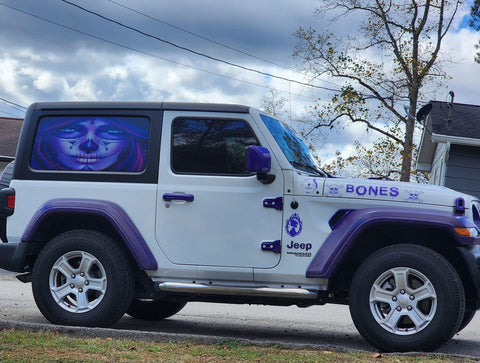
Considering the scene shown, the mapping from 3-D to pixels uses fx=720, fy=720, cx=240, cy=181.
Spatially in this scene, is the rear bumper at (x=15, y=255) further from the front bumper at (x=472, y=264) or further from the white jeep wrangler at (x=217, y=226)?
the front bumper at (x=472, y=264)

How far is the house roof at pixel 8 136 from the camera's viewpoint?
34.1 metres

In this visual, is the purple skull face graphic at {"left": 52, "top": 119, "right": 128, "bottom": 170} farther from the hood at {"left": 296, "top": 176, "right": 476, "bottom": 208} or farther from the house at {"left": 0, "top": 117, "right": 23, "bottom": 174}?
the house at {"left": 0, "top": 117, "right": 23, "bottom": 174}

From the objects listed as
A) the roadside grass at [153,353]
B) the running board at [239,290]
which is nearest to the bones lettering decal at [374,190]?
the running board at [239,290]

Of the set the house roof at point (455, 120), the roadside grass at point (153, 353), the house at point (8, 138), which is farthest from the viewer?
the house at point (8, 138)

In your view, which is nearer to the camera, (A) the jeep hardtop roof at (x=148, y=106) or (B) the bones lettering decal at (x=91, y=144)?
(A) the jeep hardtop roof at (x=148, y=106)

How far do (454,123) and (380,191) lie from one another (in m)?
12.7

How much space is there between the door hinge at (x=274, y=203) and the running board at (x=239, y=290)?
708mm

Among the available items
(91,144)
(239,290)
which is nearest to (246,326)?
(239,290)

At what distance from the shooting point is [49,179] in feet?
22.3

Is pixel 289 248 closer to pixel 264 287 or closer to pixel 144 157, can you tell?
pixel 264 287

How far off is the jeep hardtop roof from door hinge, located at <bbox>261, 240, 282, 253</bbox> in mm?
1227

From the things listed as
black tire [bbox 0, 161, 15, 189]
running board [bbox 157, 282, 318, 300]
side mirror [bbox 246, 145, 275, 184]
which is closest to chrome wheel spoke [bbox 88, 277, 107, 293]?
running board [bbox 157, 282, 318, 300]

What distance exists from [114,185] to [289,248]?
1717mm

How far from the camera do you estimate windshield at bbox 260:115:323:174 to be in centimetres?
660
